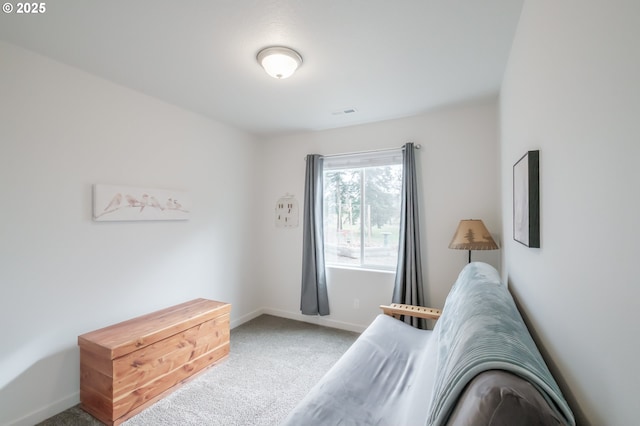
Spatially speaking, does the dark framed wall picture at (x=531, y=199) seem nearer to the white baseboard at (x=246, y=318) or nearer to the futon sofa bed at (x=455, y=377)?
the futon sofa bed at (x=455, y=377)

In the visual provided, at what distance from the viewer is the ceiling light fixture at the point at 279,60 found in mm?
1980

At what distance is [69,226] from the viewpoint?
2.23 m

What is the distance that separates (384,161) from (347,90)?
112cm

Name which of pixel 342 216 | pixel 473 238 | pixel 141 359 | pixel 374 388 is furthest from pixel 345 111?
pixel 141 359

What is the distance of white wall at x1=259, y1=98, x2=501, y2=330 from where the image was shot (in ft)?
9.80

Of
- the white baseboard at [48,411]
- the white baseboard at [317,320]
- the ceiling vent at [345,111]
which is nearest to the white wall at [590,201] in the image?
the ceiling vent at [345,111]

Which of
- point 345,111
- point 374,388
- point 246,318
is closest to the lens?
point 374,388

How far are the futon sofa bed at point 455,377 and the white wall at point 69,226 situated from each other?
79.3 inches

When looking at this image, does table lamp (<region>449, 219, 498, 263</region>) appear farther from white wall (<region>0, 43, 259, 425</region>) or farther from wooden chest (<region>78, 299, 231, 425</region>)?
white wall (<region>0, 43, 259, 425</region>)

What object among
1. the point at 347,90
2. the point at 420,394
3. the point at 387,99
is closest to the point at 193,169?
Answer: the point at 347,90

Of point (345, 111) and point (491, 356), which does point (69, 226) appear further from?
point (491, 356)

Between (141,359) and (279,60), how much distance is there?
2.43 metres

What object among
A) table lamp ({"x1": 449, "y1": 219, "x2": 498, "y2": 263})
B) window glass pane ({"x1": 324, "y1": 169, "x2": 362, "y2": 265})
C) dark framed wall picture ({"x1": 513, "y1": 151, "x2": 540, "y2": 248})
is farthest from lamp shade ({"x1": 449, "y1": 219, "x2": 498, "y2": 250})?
window glass pane ({"x1": 324, "y1": 169, "x2": 362, "y2": 265})

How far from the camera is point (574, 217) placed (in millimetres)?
835
